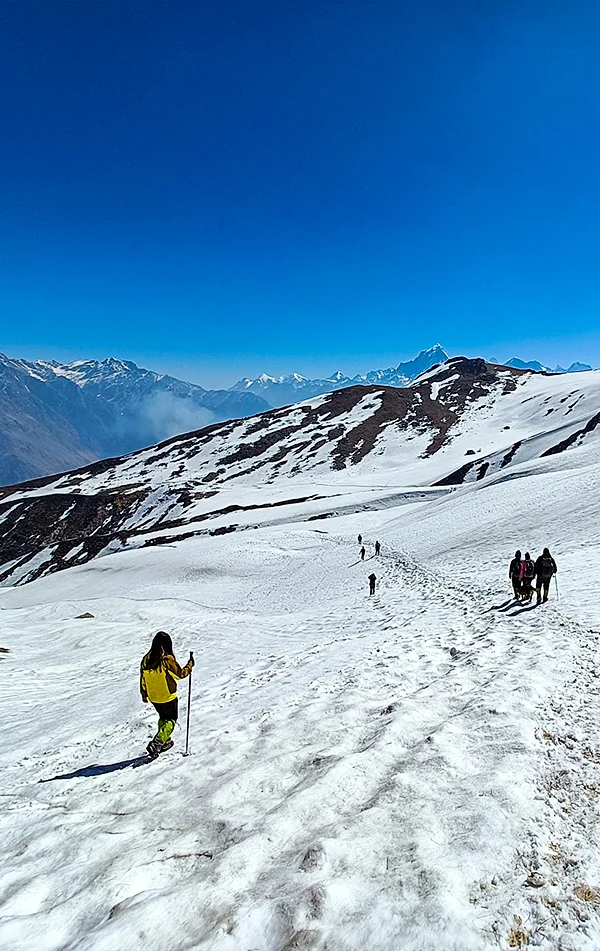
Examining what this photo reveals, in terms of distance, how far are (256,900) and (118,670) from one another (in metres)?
15.6

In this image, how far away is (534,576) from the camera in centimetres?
1772

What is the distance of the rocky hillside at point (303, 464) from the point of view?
8112 cm

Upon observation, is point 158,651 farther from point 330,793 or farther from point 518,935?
point 518,935

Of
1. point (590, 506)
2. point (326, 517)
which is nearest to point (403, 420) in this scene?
point (326, 517)

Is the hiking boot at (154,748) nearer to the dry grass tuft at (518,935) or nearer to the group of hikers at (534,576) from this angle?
the dry grass tuft at (518,935)

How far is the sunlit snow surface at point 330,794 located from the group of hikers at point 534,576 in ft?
2.78

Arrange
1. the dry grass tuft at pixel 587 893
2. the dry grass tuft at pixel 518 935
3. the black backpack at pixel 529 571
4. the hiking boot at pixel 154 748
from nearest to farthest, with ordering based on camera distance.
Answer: the dry grass tuft at pixel 518 935 → the dry grass tuft at pixel 587 893 → the hiking boot at pixel 154 748 → the black backpack at pixel 529 571

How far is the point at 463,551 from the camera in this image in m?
32.3

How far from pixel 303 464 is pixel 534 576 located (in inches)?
4058

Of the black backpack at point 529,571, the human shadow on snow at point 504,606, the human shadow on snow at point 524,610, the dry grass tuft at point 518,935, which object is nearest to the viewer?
the dry grass tuft at point 518,935

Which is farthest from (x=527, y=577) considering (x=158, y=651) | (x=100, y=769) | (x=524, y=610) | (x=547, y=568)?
(x=100, y=769)

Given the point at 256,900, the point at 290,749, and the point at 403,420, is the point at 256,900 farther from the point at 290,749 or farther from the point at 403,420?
the point at 403,420

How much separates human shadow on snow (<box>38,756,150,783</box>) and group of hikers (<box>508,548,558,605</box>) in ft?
45.3

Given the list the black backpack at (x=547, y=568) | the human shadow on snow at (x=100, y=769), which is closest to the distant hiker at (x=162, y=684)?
the human shadow on snow at (x=100, y=769)
